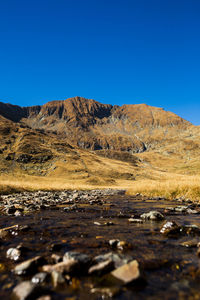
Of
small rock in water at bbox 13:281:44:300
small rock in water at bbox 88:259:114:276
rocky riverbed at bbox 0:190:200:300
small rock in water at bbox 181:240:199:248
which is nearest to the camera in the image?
small rock in water at bbox 13:281:44:300

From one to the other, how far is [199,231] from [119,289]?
731 cm

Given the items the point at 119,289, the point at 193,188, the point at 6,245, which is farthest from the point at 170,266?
the point at 193,188

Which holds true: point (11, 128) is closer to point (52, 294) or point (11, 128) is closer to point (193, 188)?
point (193, 188)

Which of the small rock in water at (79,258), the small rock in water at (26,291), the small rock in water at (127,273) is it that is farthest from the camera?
the small rock in water at (79,258)

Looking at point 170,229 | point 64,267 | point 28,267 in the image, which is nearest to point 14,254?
point 28,267

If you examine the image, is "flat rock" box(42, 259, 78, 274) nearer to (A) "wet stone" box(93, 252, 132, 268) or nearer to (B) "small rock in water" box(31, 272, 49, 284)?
(B) "small rock in water" box(31, 272, 49, 284)

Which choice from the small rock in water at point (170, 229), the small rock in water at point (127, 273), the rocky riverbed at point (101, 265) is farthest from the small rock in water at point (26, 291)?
the small rock in water at point (170, 229)

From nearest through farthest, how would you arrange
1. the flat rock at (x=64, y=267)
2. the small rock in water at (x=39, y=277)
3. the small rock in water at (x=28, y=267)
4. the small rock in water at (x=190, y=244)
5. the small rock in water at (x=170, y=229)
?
the small rock in water at (x=39, y=277)
the flat rock at (x=64, y=267)
the small rock in water at (x=28, y=267)
the small rock in water at (x=190, y=244)
the small rock in water at (x=170, y=229)

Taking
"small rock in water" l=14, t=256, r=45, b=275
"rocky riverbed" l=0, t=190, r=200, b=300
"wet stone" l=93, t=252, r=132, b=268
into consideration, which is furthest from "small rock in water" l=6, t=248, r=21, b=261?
"wet stone" l=93, t=252, r=132, b=268

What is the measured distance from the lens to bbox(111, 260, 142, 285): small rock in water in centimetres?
535

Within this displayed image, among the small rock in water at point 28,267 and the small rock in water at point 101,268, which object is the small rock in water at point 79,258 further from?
the small rock in water at point 28,267

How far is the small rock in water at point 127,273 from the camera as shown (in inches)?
211

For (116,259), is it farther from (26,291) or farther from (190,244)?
(190,244)

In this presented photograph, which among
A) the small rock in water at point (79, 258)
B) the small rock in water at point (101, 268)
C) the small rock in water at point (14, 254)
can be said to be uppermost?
the small rock in water at point (101, 268)
